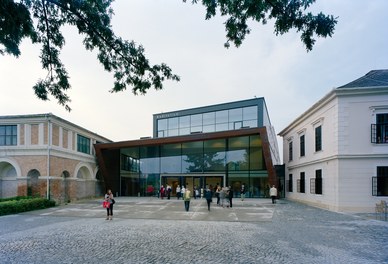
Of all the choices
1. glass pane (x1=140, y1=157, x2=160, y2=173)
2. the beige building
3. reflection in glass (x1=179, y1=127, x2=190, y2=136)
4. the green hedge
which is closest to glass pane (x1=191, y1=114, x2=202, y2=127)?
reflection in glass (x1=179, y1=127, x2=190, y2=136)

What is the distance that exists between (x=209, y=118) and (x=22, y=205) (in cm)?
2127


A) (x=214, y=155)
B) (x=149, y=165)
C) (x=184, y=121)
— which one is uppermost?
(x=184, y=121)

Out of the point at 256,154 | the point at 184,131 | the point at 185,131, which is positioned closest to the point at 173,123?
the point at 184,131

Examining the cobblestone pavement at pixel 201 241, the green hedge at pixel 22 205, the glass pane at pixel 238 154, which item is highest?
the glass pane at pixel 238 154

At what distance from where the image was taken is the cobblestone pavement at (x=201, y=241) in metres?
7.39

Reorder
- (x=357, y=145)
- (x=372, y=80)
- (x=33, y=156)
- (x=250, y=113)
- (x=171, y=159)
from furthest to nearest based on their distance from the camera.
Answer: (x=250, y=113)
(x=171, y=159)
(x=33, y=156)
(x=372, y=80)
(x=357, y=145)

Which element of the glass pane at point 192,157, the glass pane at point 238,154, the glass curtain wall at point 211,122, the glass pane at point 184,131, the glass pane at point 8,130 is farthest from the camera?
the glass pane at point 184,131

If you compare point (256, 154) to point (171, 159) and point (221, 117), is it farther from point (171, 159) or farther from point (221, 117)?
point (171, 159)

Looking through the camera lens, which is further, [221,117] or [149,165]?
[221,117]

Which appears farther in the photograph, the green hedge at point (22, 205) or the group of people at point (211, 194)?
the group of people at point (211, 194)

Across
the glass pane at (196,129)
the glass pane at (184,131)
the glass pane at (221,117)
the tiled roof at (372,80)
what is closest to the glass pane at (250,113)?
Result: the glass pane at (221,117)

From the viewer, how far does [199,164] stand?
2897 centimetres

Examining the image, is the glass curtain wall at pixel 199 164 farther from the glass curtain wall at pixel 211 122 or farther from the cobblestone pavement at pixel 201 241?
the cobblestone pavement at pixel 201 241

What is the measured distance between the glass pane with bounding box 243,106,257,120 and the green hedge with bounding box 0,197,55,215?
68.4 feet
